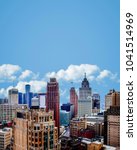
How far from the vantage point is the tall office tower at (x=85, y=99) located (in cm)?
329

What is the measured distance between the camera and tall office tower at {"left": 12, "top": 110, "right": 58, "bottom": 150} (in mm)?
2930

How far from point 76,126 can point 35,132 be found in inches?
57.1

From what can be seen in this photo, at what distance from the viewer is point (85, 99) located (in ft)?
13.4

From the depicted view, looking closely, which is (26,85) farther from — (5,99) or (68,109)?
(68,109)

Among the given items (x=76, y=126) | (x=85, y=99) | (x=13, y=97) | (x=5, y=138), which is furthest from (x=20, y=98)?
(x=76, y=126)

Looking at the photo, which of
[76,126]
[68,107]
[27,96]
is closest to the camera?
[27,96]

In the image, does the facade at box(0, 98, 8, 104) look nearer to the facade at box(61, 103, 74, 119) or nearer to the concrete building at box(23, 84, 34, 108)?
the concrete building at box(23, 84, 34, 108)

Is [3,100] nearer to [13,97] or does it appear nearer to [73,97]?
→ [13,97]

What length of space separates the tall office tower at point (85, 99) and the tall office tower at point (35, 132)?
477 millimetres

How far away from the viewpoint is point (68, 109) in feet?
13.1

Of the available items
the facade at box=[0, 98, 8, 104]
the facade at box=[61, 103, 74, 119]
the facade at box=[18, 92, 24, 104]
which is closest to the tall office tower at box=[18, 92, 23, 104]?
the facade at box=[18, 92, 24, 104]

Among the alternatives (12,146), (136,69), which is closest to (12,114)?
(12,146)

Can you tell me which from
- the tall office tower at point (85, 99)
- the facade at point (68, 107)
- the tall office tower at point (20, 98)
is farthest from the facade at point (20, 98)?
the tall office tower at point (85, 99)

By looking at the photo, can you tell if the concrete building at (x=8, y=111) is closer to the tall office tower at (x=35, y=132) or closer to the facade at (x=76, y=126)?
the tall office tower at (x=35, y=132)
